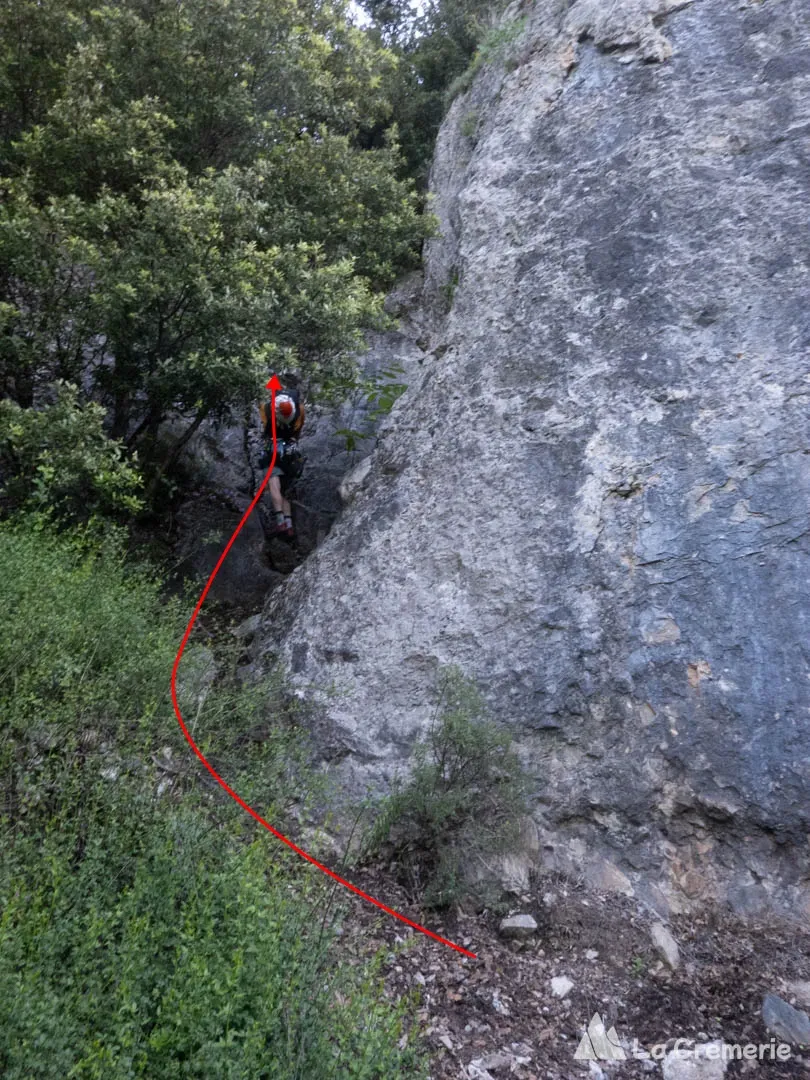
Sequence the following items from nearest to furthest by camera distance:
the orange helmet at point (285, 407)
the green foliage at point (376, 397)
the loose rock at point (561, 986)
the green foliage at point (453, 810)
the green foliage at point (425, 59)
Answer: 1. the loose rock at point (561, 986)
2. the green foliage at point (453, 810)
3. the orange helmet at point (285, 407)
4. the green foliage at point (376, 397)
5. the green foliage at point (425, 59)

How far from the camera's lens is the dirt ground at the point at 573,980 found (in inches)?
145

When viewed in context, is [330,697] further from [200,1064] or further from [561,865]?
[200,1064]

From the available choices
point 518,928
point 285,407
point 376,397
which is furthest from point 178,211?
point 518,928

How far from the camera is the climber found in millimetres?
7656

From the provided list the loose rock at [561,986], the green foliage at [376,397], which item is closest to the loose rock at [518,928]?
the loose rock at [561,986]

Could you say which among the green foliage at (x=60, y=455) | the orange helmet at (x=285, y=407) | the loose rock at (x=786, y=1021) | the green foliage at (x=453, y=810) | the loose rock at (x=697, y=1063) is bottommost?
the loose rock at (x=786, y=1021)

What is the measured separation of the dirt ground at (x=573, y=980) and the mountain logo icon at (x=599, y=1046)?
0.09 ft

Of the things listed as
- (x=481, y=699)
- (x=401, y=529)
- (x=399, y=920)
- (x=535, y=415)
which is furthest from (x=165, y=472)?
(x=399, y=920)

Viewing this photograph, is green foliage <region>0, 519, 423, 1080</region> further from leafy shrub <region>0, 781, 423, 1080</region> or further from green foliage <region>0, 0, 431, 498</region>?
green foliage <region>0, 0, 431, 498</region>

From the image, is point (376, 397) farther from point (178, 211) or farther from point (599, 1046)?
point (599, 1046)

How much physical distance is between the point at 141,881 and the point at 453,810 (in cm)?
181

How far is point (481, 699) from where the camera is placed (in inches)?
199

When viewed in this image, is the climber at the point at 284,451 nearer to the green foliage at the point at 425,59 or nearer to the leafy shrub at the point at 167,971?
the leafy shrub at the point at 167,971

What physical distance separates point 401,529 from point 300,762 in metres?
1.92
